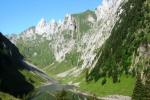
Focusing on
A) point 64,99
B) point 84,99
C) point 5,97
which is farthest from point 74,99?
point 64,99

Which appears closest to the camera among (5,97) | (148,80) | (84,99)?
(148,80)

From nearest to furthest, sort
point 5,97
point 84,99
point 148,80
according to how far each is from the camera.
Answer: point 148,80 → point 5,97 → point 84,99

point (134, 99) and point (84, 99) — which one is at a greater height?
point (84, 99)

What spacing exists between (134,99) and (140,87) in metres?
4.36

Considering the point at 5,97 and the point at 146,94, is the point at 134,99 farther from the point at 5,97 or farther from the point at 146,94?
the point at 5,97

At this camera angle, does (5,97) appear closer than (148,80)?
No

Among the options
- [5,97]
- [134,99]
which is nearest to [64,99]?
[134,99]

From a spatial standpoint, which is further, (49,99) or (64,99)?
(49,99)

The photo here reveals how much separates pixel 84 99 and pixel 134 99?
113 m

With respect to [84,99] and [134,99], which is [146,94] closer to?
[134,99]

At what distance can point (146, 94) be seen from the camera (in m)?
85.4

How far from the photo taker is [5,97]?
18750 centimetres

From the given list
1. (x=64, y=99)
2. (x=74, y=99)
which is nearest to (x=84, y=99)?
(x=74, y=99)

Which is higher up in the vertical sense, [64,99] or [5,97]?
[5,97]
